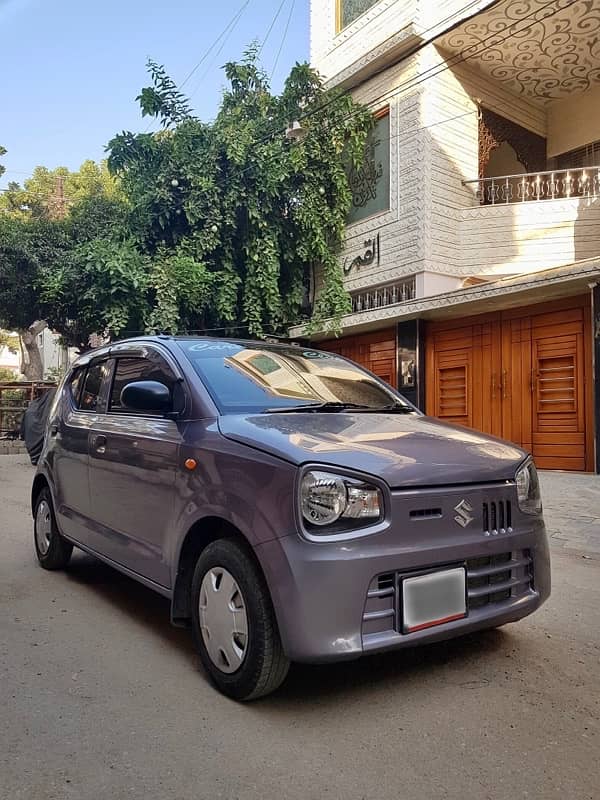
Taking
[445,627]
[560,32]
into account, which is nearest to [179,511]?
[445,627]

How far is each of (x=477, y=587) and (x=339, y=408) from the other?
1.19 metres

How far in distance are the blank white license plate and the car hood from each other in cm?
37

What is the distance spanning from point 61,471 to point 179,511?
6.30ft

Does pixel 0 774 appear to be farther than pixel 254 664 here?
No

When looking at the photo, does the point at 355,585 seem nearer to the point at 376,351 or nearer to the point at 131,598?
the point at 131,598

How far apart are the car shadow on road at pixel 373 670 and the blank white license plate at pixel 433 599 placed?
47 centimetres

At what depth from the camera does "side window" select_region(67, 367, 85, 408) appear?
4697mm

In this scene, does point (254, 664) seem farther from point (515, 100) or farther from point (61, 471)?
point (515, 100)

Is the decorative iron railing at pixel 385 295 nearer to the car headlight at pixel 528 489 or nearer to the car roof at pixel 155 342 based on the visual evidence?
the car roof at pixel 155 342

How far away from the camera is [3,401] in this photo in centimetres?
1648

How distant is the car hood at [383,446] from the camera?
2.53 meters

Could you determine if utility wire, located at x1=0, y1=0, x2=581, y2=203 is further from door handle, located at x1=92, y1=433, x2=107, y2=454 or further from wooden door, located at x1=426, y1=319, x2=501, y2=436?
door handle, located at x1=92, y1=433, x2=107, y2=454

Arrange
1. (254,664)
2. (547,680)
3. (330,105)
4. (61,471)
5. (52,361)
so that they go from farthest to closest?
1. (52,361)
2. (330,105)
3. (61,471)
4. (547,680)
5. (254,664)

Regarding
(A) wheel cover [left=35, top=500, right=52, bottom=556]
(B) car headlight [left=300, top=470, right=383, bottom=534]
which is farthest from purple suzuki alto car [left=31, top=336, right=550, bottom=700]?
(A) wheel cover [left=35, top=500, right=52, bottom=556]
